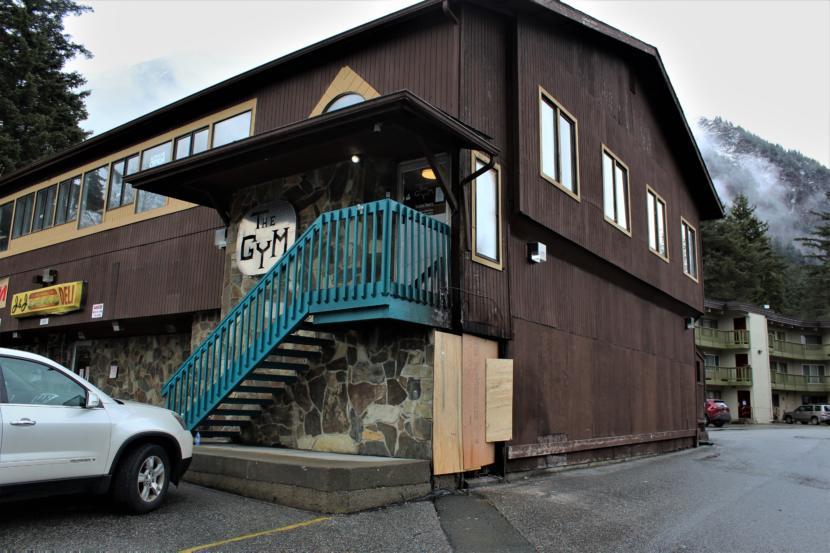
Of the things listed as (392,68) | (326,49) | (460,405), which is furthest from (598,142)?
(460,405)

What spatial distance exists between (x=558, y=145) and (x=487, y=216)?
322cm

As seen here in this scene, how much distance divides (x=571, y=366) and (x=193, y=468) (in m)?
7.42

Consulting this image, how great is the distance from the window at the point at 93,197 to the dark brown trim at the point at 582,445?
12860 millimetres

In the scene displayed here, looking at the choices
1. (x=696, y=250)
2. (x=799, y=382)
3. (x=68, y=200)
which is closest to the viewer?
(x=68, y=200)

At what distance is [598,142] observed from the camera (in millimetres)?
14688

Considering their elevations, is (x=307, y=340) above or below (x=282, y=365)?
above

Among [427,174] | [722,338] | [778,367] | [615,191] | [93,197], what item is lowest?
[778,367]

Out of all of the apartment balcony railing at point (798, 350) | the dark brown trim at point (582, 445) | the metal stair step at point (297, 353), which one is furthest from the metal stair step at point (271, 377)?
the apartment balcony railing at point (798, 350)

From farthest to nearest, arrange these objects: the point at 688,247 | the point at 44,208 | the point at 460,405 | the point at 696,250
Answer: the point at 696,250 → the point at 688,247 → the point at 44,208 → the point at 460,405

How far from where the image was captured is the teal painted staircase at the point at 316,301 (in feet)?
27.8

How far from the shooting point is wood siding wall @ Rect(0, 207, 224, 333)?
14430 mm

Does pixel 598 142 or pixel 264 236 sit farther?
pixel 598 142

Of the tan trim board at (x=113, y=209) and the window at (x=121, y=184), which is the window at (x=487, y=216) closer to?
the tan trim board at (x=113, y=209)

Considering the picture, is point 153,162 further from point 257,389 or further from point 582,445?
point 582,445
